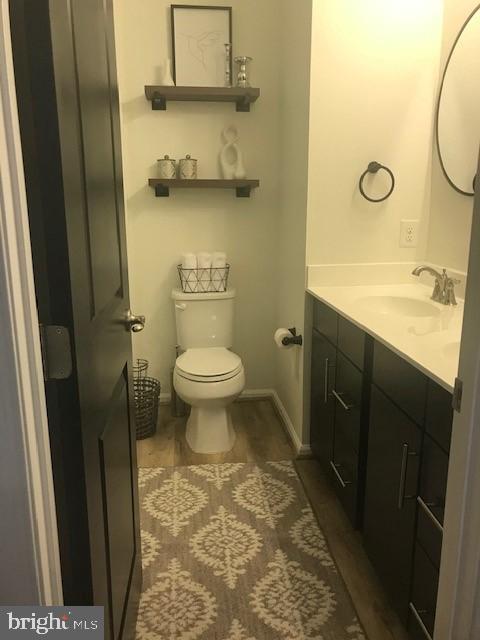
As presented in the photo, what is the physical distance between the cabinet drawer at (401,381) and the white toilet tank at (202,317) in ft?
4.40

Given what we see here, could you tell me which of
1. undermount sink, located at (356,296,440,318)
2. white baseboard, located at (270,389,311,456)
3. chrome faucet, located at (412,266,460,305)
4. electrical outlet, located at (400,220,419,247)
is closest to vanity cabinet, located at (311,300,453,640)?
undermount sink, located at (356,296,440,318)

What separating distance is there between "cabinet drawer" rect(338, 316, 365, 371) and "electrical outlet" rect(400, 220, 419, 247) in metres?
0.66

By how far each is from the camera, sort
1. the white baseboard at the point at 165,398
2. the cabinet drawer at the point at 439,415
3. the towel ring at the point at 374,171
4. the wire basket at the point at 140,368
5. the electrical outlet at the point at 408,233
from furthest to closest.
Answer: the white baseboard at the point at 165,398, the wire basket at the point at 140,368, the electrical outlet at the point at 408,233, the towel ring at the point at 374,171, the cabinet drawer at the point at 439,415

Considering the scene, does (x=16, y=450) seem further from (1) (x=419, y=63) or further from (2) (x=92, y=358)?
(1) (x=419, y=63)

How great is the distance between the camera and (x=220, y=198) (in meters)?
2.99

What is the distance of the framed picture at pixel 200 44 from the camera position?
274 cm

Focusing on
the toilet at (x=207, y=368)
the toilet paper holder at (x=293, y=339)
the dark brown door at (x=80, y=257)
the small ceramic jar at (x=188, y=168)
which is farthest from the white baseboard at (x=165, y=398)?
the dark brown door at (x=80, y=257)

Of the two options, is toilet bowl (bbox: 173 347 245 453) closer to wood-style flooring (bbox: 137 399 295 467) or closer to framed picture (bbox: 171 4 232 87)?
wood-style flooring (bbox: 137 399 295 467)

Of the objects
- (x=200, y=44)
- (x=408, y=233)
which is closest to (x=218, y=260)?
(x=408, y=233)

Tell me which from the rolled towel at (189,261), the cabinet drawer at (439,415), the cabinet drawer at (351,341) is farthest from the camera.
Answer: the rolled towel at (189,261)

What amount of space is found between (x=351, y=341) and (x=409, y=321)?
A: 213 millimetres

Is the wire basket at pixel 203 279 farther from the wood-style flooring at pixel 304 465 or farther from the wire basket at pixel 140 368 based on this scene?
the wood-style flooring at pixel 304 465

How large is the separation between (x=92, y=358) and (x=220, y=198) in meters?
2.18

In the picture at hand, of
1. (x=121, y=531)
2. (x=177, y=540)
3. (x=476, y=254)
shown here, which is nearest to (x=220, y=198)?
(x=177, y=540)
